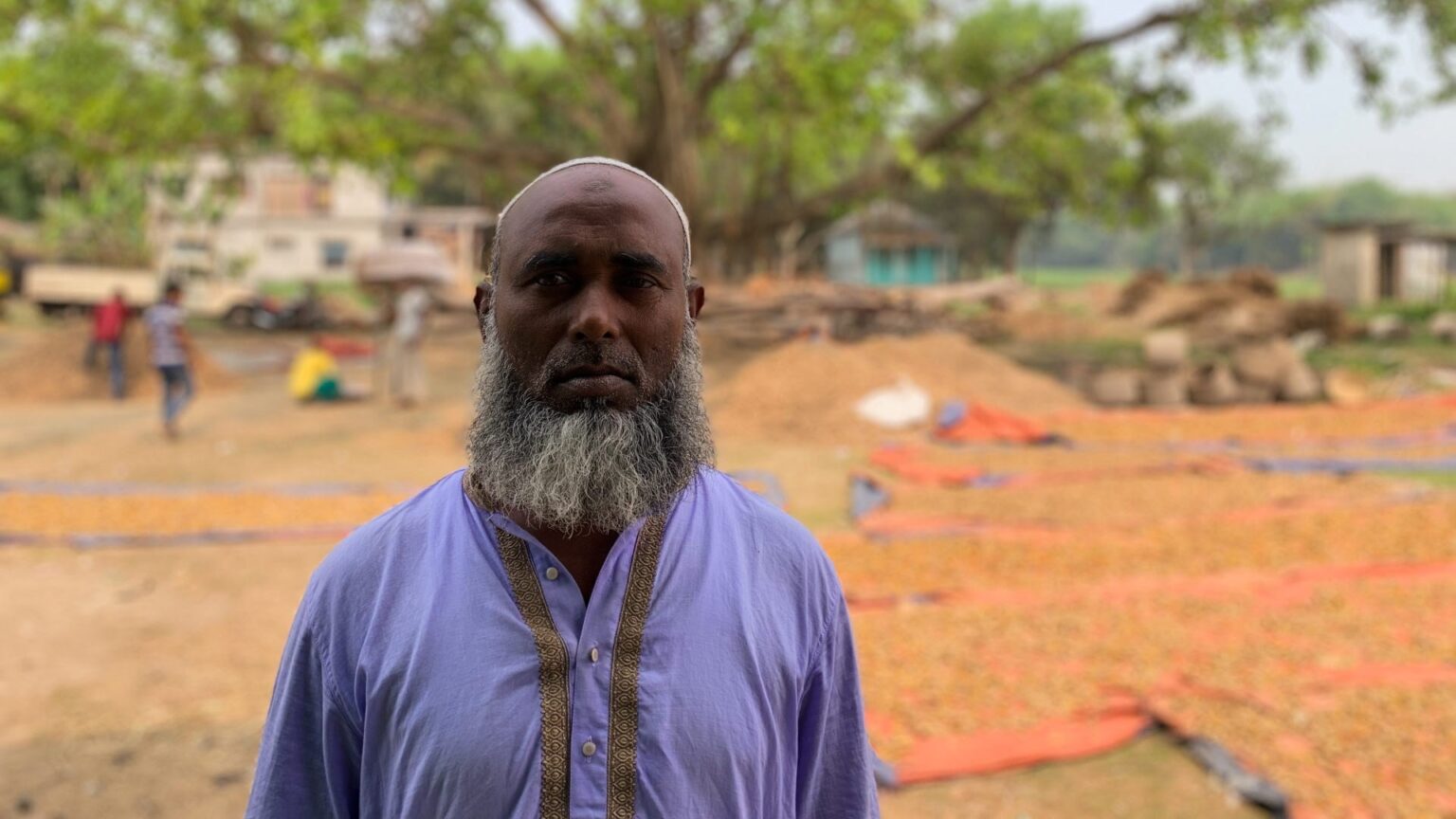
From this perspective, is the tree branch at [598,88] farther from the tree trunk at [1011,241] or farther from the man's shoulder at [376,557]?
the tree trunk at [1011,241]

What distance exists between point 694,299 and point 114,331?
1545 cm

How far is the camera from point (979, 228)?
46750mm

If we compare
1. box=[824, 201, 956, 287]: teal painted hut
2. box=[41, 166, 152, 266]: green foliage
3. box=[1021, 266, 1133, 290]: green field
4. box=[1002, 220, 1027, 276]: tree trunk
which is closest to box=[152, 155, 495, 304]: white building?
box=[41, 166, 152, 266]: green foliage

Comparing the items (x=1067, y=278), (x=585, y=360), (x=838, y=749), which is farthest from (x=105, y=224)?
(x=1067, y=278)

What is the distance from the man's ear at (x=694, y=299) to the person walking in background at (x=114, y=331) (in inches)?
583

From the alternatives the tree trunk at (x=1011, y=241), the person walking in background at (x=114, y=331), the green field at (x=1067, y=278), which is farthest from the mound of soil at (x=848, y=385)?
the tree trunk at (x=1011, y=241)

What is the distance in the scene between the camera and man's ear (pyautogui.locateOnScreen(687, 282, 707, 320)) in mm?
1600

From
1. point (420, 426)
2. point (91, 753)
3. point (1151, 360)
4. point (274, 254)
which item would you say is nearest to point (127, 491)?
point (420, 426)

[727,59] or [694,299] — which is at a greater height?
[727,59]

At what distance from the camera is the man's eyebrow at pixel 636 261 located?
1426mm

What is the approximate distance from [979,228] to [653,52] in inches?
1302

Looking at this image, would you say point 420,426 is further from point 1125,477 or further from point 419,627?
point 419,627

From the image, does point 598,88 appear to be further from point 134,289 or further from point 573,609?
point 573,609

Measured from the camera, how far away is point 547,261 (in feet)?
4.66
